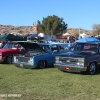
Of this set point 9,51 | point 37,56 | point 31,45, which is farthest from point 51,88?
point 9,51

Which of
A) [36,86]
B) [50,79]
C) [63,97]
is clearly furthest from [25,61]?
[63,97]

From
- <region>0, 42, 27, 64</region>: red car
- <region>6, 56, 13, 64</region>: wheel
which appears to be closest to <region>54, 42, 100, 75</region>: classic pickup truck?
<region>0, 42, 27, 64</region>: red car

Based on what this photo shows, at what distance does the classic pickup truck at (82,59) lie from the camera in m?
11.0

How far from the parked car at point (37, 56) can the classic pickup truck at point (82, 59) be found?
5.07 ft

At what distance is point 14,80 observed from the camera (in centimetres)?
962

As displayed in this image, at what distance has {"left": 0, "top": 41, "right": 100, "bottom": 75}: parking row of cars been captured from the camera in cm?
1115

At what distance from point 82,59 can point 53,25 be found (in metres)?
50.3

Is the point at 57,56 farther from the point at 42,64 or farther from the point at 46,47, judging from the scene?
the point at 46,47

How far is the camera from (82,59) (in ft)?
35.9

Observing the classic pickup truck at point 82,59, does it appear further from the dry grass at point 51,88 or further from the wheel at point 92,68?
the dry grass at point 51,88

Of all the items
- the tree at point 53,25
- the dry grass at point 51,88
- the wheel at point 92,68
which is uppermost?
the tree at point 53,25

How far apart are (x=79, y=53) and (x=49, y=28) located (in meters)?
50.1

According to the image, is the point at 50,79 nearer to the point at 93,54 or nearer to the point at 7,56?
the point at 93,54

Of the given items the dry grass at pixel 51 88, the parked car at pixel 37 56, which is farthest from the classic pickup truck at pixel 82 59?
the parked car at pixel 37 56
